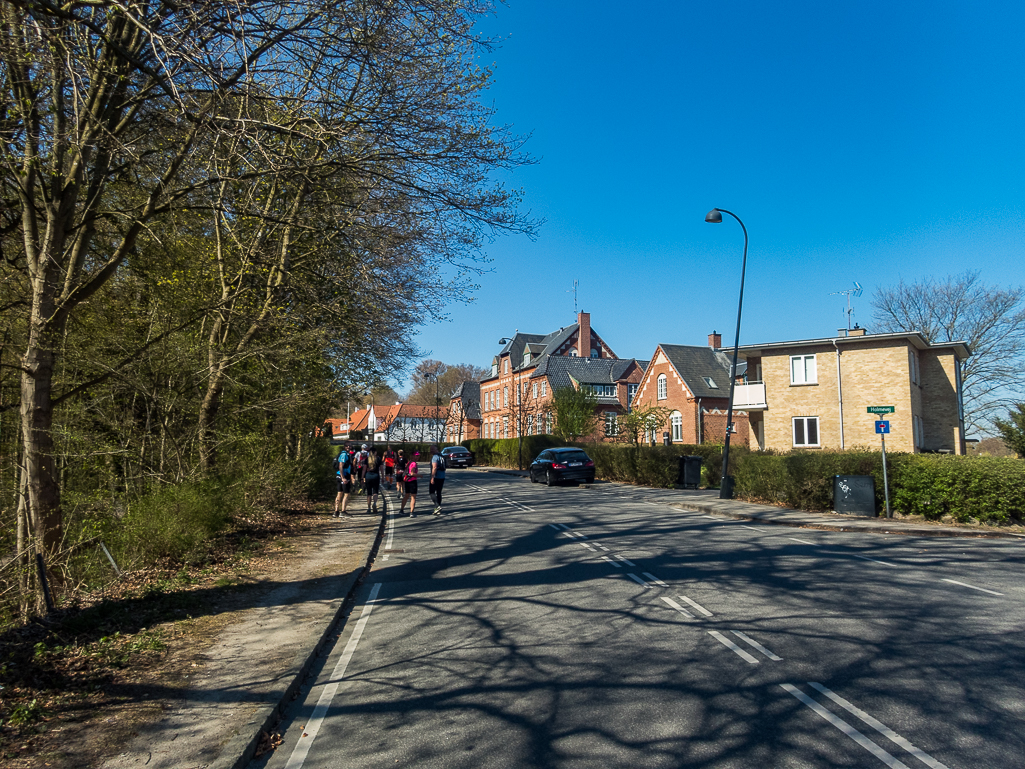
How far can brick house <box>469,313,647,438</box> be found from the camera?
61650 millimetres

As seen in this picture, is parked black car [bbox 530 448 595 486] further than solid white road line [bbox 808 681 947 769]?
Yes

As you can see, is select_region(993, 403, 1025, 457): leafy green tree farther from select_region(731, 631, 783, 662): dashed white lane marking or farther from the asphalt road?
select_region(731, 631, 783, 662): dashed white lane marking

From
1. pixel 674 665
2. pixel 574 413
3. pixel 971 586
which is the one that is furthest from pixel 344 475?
pixel 574 413

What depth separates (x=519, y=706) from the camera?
480cm

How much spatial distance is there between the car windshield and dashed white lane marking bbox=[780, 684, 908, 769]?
2468 cm

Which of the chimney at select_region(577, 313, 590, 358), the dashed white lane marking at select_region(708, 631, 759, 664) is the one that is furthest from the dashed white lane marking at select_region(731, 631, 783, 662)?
the chimney at select_region(577, 313, 590, 358)

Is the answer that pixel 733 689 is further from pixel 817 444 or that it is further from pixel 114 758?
pixel 817 444

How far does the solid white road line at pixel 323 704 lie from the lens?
4234mm

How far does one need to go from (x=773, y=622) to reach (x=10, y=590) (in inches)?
285

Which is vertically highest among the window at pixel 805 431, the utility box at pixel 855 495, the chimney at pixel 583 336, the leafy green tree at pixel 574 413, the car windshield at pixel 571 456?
the chimney at pixel 583 336

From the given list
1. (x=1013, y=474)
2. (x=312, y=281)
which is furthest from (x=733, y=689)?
(x=1013, y=474)

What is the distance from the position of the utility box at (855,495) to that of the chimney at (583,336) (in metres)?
51.1

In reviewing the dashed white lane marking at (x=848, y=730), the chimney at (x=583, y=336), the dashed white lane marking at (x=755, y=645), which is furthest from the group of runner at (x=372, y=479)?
the chimney at (x=583, y=336)

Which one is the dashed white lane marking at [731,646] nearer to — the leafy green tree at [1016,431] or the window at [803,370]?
the window at [803,370]
